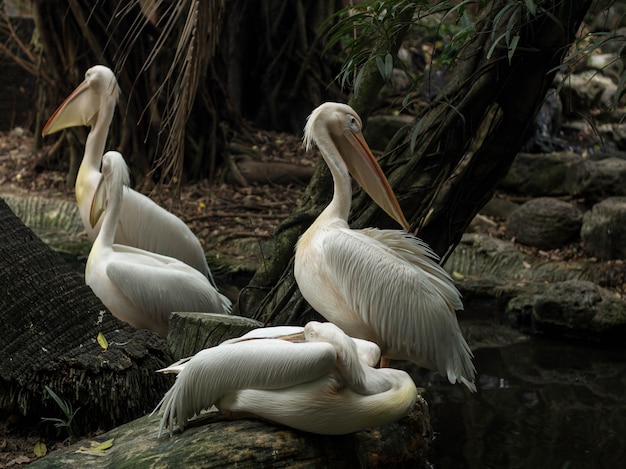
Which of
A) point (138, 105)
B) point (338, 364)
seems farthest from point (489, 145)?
point (138, 105)

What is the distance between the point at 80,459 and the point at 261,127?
942 cm

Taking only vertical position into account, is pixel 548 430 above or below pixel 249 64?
below

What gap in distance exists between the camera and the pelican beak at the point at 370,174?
4.33 m

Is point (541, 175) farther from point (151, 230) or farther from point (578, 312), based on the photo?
point (151, 230)

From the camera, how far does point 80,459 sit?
294 cm

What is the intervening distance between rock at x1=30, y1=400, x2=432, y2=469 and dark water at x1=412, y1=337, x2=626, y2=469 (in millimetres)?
1516

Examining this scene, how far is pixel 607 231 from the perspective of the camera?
8070mm

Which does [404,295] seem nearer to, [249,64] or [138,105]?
[138,105]

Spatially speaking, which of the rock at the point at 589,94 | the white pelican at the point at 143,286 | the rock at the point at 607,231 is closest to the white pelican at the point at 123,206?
the white pelican at the point at 143,286

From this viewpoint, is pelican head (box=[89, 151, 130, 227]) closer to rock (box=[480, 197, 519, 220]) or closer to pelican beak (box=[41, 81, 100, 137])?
pelican beak (box=[41, 81, 100, 137])

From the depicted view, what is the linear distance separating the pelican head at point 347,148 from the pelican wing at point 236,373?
60.6 inches

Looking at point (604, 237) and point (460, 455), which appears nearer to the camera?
point (460, 455)

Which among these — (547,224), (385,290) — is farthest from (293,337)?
(547,224)

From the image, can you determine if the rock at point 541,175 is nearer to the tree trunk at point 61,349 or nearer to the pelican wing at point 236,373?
the tree trunk at point 61,349
